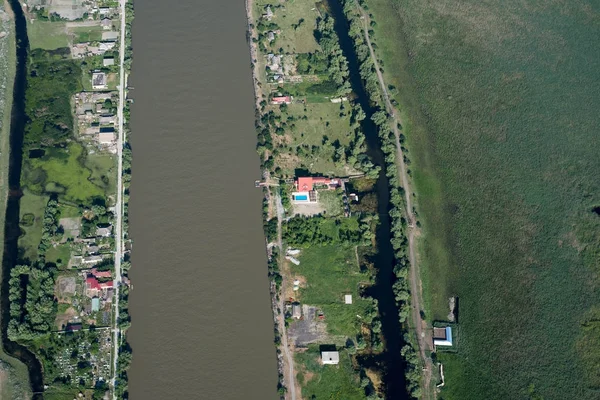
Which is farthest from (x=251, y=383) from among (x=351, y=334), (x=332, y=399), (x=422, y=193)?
(x=422, y=193)

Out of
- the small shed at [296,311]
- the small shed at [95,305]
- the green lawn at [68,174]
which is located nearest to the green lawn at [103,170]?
the green lawn at [68,174]

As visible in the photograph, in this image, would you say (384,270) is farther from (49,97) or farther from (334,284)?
(49,97)

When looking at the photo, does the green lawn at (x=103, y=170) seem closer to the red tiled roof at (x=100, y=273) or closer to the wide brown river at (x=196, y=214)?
the wide brown river at (x=196, y=214)

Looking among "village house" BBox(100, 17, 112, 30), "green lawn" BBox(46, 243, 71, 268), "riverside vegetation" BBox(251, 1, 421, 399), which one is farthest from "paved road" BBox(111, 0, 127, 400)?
"riverside vegetation" BBox(251, 1, 421, 399)

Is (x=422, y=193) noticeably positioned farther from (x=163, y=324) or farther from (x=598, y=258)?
(x=163, y=324)

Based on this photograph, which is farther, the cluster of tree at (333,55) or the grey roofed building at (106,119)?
the cluster of tree at (333,55)

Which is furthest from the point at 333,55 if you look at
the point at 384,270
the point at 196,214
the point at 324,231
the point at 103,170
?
the point at 103,170
